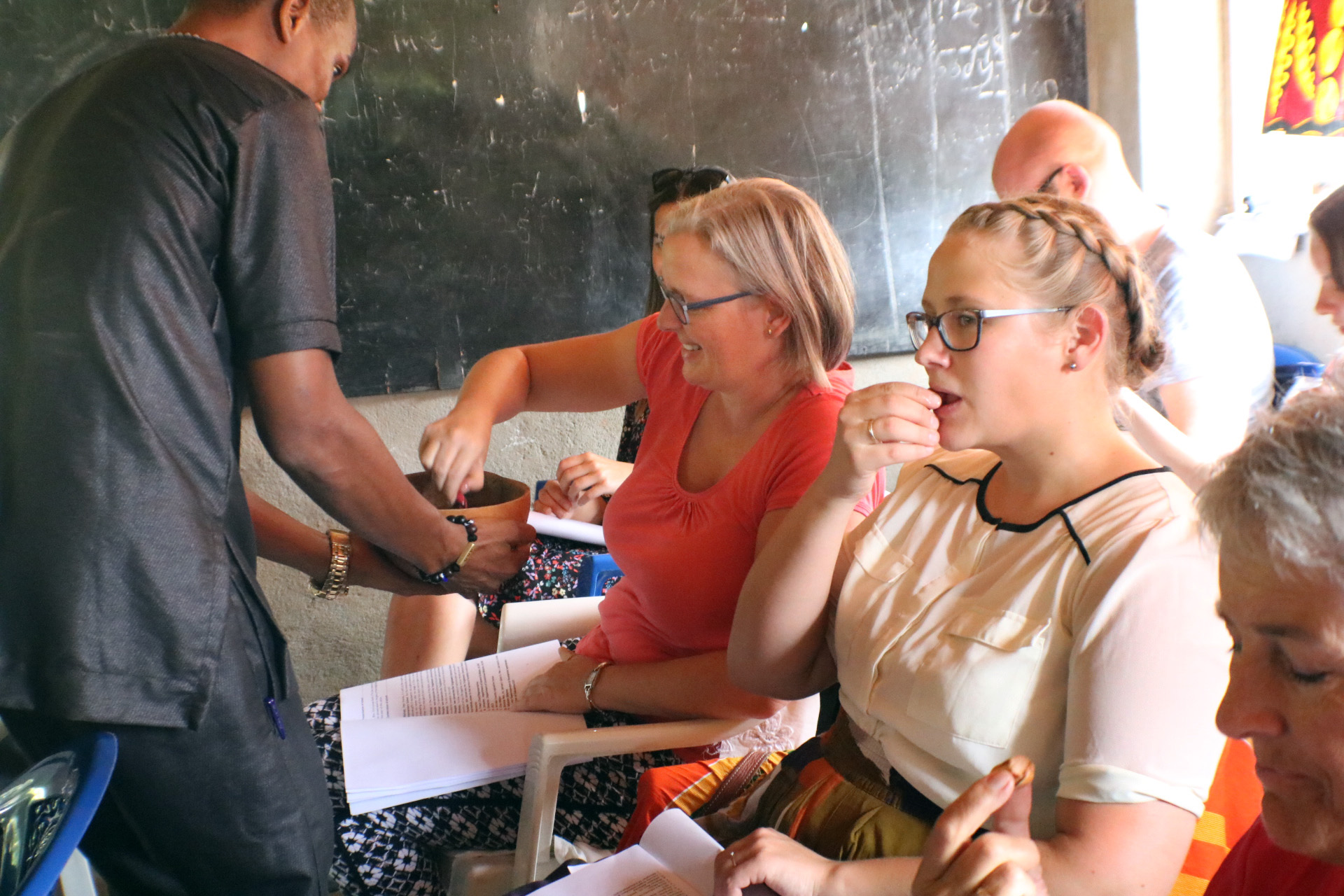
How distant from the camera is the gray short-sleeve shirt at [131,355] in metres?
1.12

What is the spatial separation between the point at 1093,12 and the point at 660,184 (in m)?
1.74

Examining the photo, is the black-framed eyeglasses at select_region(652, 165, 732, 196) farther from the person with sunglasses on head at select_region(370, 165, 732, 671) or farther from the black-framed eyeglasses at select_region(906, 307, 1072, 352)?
the black-framed eyeglasses at select_region(906, 307, 1072, 352)

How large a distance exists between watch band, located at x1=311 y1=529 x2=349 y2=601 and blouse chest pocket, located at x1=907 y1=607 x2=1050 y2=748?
3.53 ft

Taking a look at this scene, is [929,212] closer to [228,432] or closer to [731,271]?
[731,271]

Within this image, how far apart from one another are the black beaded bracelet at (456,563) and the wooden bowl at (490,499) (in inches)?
0.4

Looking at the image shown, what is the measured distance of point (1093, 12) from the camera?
3.33m

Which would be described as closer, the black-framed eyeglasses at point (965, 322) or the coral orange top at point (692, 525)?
the black-framed eyeglasses at point (965, 322)

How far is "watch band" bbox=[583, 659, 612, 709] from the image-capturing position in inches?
64.0

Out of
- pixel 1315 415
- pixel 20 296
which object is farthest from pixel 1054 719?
pixel 20 296

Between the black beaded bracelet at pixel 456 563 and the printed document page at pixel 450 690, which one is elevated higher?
the black beaded bracelet at pixel 456 563

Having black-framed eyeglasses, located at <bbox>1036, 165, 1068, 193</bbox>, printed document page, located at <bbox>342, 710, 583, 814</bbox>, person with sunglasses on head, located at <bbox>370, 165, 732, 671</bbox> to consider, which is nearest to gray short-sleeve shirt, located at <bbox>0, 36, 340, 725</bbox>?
printed document page, located at <bbox>342, 710, 583, 814</bbox>

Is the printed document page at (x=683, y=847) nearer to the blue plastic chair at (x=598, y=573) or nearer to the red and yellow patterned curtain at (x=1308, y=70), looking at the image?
the blue plastic chair at (x=598, y=573)

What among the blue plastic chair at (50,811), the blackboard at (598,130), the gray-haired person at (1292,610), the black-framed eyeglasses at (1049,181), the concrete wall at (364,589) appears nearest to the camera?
the gray-haired person at (1292,610)

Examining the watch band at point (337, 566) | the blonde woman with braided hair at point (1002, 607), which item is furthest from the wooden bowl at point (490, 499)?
the blonde woman with braided hair at point (1002, 607)
